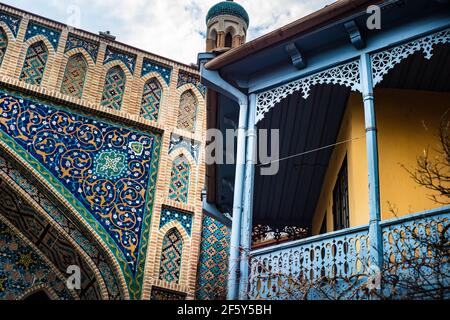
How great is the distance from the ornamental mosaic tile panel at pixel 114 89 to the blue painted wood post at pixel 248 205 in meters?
4.00

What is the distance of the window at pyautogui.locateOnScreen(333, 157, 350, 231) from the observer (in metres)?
8.00

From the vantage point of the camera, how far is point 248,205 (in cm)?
708

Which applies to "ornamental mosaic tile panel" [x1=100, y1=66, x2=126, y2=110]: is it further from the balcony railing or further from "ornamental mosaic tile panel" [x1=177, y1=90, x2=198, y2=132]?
the balcony railing

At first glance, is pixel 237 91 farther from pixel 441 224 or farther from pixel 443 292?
pixel 443 292

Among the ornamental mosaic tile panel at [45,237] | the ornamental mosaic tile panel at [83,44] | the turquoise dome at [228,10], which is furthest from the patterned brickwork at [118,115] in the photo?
the turquoise dome at [228,10]

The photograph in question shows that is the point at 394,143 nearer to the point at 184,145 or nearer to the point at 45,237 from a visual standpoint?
the point at 184,145

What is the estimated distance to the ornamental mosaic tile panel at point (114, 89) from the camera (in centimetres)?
1109

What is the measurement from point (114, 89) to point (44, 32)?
56.4 inches

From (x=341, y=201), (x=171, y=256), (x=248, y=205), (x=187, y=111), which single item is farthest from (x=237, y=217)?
(x=187, y=111)

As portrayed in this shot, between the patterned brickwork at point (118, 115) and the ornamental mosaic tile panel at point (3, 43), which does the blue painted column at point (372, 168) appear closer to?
the patterned brickwork at point (118, 115)

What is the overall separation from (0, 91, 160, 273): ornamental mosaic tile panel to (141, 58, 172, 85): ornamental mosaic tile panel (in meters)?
1.31

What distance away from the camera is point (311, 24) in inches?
274
